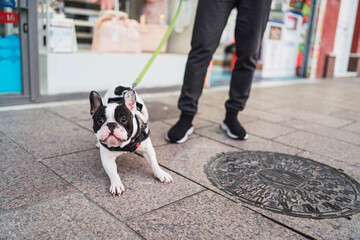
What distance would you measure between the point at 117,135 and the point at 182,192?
51cm

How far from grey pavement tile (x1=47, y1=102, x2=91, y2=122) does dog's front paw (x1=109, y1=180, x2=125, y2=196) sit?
1.48 meters

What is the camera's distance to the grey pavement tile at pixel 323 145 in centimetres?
247

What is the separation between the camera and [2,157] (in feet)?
6.46

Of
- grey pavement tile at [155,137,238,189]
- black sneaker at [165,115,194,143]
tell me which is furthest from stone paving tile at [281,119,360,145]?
black sneaker at [165,115,194,143]

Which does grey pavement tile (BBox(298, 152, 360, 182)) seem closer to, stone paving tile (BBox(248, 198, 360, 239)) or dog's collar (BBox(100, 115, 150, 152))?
stone paving tile (BBox(248, 198, 360, 239))

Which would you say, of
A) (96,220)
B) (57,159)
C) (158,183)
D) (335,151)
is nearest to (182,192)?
(158,183)

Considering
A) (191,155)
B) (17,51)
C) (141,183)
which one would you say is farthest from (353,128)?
(17,51)

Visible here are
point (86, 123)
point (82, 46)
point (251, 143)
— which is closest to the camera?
point (251, 143)

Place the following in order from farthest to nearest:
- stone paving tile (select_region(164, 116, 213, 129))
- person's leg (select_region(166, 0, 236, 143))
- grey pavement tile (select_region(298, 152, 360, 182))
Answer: stone paving tile (select_region(164, 116, 213, 129)), person's leg (select_region(166, 0, 236, 143)), grey pavement tile (select_region(298, 152, 360, 182))

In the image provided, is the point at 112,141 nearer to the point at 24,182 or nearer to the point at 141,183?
the point at 141,183

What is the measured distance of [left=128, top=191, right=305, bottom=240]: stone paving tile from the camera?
134cm

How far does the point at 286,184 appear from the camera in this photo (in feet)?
6.12

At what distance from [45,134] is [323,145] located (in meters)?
2.29

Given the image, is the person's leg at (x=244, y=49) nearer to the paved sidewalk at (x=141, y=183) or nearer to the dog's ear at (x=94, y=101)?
the paved sidewalk at (x=141, y=183)
